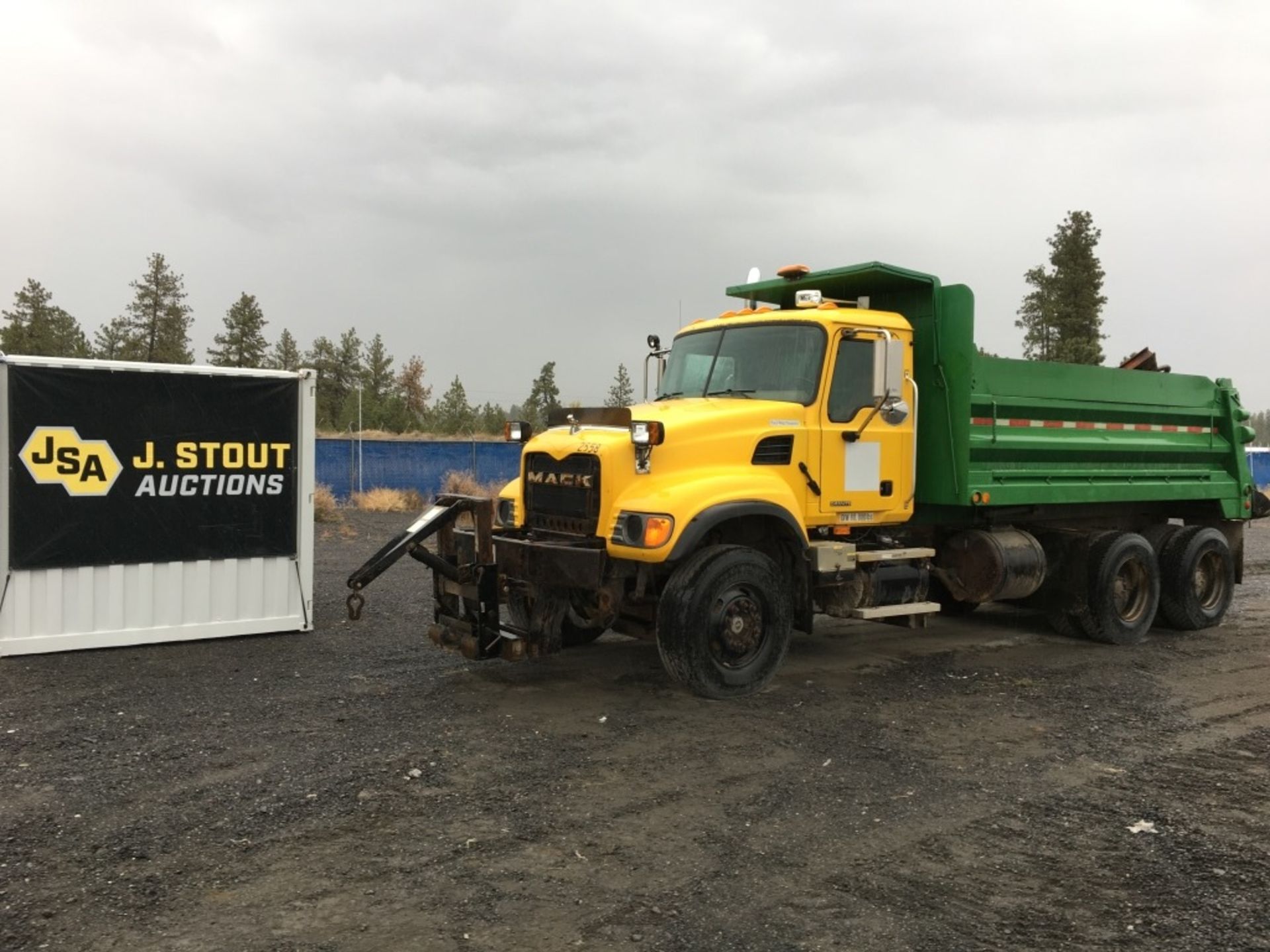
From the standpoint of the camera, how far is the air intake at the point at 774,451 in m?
6.80

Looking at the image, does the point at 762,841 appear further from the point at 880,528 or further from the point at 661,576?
the point at 880,528

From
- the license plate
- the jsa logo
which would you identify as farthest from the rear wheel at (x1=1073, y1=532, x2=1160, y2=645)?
the jsa logo

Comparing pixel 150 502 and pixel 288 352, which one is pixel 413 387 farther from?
pixel 150 502

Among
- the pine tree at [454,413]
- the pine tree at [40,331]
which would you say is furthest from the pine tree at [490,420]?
the pine tree at [40,331]

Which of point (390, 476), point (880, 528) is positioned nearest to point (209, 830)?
point (880, 528)

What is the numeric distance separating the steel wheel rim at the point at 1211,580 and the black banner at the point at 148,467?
923cm

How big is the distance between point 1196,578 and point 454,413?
4129 centimetres

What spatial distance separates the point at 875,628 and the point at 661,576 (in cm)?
387

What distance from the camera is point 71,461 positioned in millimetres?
7832

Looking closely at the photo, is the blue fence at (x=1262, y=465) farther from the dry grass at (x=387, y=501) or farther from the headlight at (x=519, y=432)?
the headlight at (x=519, y=432)

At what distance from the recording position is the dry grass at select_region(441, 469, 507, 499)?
24312mm

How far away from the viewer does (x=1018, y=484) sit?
27.0 feet

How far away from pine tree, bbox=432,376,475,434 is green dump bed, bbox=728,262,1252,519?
38.2m

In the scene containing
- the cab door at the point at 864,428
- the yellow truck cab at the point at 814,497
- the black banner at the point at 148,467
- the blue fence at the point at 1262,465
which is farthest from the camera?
the blue fence at the point at 1262,465
